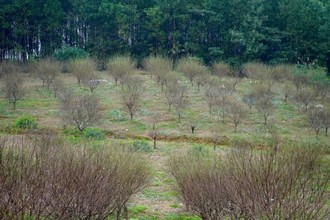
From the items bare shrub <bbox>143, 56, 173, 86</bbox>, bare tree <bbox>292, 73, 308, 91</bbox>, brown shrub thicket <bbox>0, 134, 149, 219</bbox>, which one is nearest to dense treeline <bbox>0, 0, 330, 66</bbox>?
bare shrub <bbox>143, 56, 173, 86</bbox>

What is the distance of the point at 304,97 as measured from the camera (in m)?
29.6

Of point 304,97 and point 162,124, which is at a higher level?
point 304,97

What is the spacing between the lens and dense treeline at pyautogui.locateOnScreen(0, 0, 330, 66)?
142 feet

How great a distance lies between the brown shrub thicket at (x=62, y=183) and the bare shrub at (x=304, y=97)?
21.4m

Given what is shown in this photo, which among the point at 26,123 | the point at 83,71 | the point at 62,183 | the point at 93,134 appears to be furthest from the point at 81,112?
the point at 62,183

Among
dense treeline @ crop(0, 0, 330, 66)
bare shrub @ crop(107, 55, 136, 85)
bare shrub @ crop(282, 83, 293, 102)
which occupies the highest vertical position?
dense treeline @ crop(0, 0, 330, 66)

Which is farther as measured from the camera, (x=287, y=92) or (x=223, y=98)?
(x=287, y=92)

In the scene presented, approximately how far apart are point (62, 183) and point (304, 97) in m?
23.9

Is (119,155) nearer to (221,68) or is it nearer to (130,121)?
(130,121)

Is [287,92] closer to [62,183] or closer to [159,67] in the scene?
[159,67]

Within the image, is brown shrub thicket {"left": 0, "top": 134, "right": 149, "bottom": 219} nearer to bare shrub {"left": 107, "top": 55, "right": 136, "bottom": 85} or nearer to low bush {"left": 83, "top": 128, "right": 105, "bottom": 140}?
low bush {"left": 83, "top": 128, "right": 105, "bottom": 140}

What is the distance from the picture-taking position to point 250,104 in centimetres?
2941

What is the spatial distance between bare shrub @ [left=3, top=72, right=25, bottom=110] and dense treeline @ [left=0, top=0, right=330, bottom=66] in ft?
52.0

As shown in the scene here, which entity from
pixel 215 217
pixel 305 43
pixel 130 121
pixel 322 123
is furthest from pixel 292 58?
pixel 215 217
